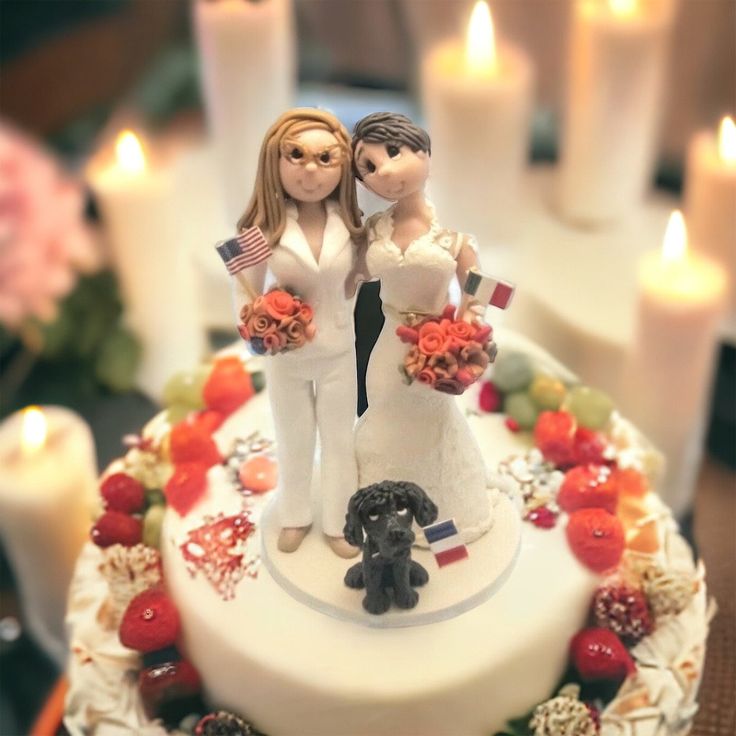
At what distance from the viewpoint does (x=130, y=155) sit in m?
1.50

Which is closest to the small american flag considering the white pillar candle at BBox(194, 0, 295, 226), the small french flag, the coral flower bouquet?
the coral flower bouquet

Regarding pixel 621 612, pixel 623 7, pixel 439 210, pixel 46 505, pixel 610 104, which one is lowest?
pixel 46 505

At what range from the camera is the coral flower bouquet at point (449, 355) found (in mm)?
854

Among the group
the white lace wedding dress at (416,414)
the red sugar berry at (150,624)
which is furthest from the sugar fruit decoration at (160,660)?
the white lace wedding dress at (416,414)

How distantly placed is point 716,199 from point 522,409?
45 cm

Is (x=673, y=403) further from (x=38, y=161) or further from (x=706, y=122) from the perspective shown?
(x=38, y=161)

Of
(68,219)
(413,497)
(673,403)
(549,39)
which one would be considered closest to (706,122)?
(549,39)

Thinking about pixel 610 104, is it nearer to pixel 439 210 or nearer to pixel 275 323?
pixel 439 210

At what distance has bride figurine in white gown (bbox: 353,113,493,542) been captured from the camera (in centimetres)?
85

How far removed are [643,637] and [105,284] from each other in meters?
0.98

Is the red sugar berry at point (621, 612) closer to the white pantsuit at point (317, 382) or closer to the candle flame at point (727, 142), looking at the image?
the white pantsuit at point (317, 382)

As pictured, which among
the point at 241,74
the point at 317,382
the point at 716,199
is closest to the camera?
the point at 317,382

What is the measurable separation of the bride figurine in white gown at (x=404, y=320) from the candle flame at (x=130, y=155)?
68 centimetres

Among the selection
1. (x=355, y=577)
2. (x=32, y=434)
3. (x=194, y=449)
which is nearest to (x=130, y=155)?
(x=32, y=434)
